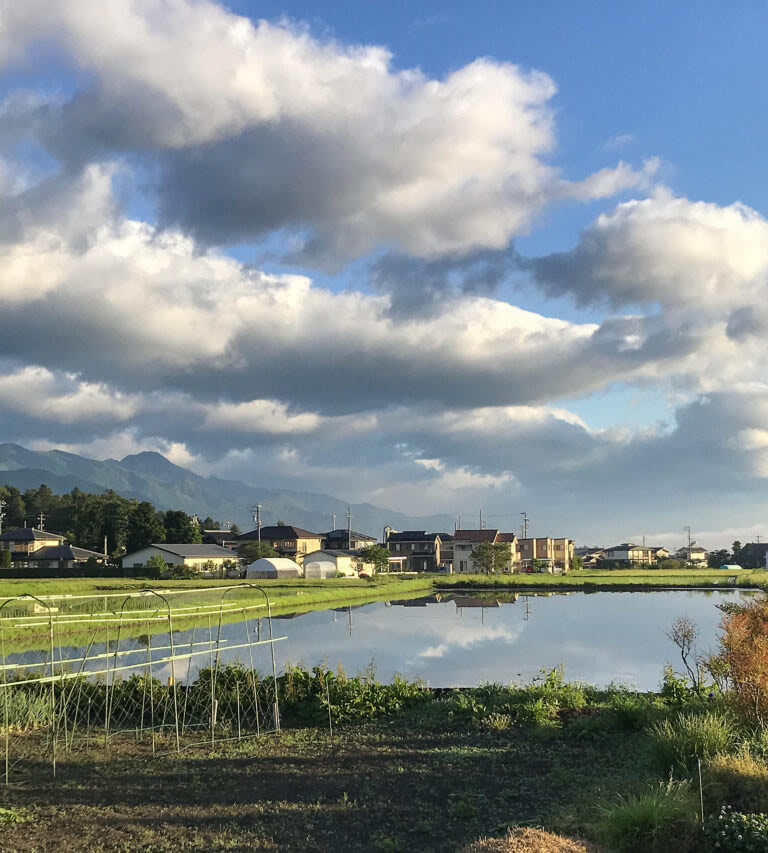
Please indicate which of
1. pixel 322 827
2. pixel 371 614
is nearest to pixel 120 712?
pixel 322 827

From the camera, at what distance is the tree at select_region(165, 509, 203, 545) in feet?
288

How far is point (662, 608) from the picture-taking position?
45.0 meters

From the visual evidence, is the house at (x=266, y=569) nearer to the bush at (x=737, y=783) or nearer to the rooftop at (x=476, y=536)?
the rooftop at (x=476, y=536)

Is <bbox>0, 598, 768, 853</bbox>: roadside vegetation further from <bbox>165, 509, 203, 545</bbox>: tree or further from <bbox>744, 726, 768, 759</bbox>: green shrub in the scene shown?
<bbox>165, 509, 203, 545</bbox>: tree

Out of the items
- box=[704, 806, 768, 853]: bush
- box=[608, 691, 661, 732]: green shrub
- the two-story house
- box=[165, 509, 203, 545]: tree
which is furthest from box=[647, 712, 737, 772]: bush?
the two-story house

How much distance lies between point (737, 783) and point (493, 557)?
266 ft

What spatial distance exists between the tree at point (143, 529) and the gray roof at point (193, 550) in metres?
1.21

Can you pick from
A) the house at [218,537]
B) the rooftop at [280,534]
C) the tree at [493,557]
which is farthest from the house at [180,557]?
the house at [218,537]

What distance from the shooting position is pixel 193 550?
3140 inches

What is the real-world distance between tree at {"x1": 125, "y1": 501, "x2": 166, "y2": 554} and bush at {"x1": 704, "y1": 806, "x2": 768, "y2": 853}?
267 ft

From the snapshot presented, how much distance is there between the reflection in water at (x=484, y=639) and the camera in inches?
863

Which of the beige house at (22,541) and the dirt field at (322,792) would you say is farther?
the beige house at (22,541)

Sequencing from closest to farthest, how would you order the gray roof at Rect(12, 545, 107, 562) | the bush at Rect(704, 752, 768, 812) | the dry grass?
the dry grass < the bush at Rect(704, 752, 768, 812) < the gray roof at Rect(12, 545, 107, 562)

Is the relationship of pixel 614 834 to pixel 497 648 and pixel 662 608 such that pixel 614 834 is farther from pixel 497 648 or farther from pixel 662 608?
pixel 662 608
